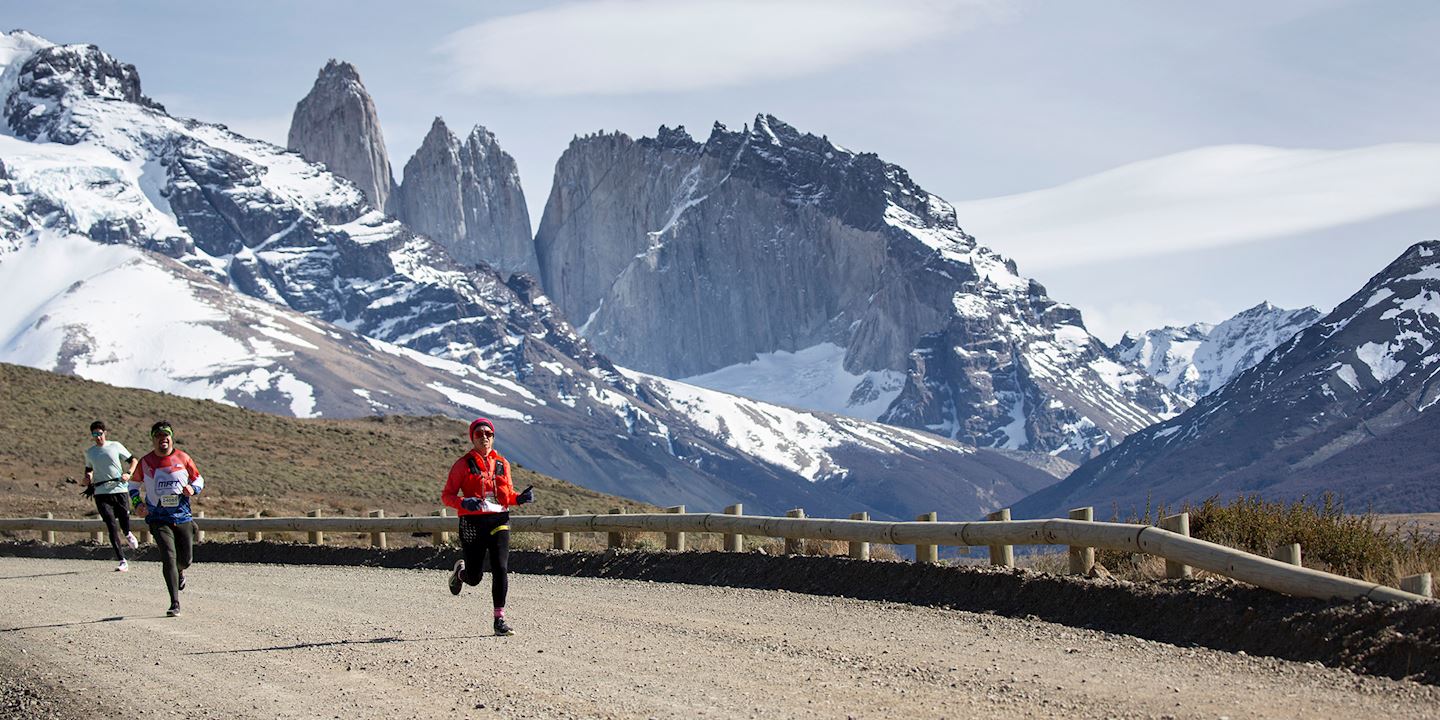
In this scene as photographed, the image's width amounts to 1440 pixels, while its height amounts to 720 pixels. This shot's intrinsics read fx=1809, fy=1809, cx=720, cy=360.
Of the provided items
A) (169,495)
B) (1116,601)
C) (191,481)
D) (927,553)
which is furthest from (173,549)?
(1116,601)

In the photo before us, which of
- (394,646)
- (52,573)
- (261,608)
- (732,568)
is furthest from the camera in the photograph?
(52,573)

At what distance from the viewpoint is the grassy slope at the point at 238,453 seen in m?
73.5

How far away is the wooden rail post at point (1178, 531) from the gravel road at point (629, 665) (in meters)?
1.28

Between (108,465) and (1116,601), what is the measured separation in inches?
580

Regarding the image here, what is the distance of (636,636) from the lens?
52.2 ft

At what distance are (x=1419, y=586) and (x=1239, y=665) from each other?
1.46 m

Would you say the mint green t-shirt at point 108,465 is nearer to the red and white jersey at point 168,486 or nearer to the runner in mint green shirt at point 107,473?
the runner in mint green shirt at point 107,473

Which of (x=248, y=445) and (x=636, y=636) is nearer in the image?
(x=636, y=636)

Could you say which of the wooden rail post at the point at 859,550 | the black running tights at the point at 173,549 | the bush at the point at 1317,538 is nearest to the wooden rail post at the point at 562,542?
the wooden rail post at the point at 859,550

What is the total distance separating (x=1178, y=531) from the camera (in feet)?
54.4

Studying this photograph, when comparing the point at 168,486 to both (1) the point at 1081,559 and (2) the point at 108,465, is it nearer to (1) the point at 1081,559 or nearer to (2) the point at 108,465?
(2) the point at 108,465

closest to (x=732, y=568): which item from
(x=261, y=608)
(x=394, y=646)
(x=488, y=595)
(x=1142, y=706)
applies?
(x=488, y=595)

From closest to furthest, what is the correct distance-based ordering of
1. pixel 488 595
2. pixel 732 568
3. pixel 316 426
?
1. pixel 488 595
2. pixel 732 568
3. pixel 316 426

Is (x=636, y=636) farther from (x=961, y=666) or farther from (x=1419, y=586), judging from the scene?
(x=1419, y=586)
